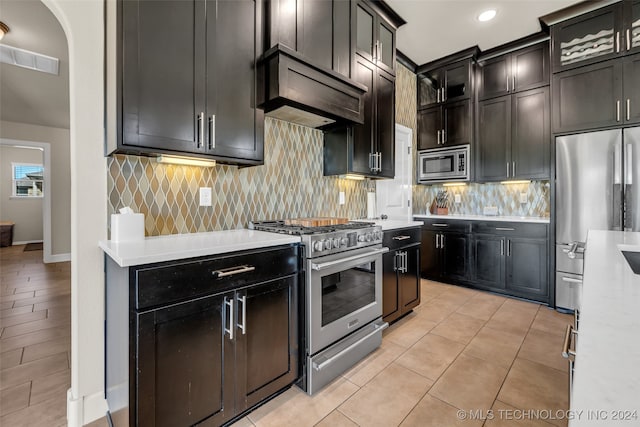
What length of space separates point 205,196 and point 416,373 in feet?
6.22

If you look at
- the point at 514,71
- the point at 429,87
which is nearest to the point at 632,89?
the point at 514,71

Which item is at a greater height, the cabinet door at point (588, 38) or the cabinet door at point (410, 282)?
the cabinet door at point (588, 38)

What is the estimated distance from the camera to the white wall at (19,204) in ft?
24.8

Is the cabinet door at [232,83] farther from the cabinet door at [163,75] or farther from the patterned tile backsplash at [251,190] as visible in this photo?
the patterned tile backsplash at [251,190]

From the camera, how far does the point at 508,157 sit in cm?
376

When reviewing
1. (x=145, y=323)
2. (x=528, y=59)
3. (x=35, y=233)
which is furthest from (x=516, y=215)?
(x=35, y=233)

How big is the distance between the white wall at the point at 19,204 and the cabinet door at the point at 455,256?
32.1 feet

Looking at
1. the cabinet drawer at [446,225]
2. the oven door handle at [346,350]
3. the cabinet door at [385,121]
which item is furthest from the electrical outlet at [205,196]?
the cabinet drawer at [446,225]

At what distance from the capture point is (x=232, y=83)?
1.86 metres

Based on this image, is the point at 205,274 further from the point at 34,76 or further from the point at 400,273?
the point at 34,76

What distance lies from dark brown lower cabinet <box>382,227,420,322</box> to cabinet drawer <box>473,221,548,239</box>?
3.90 feet

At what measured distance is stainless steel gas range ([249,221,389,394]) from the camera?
1.85 metres

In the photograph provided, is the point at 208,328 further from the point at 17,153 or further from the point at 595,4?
the point at 17,153

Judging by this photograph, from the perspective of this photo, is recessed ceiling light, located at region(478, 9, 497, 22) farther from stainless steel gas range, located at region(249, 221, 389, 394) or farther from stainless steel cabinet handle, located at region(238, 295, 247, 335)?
stainless steel cabinet handle, located at region(238, 295, 247, 335)
